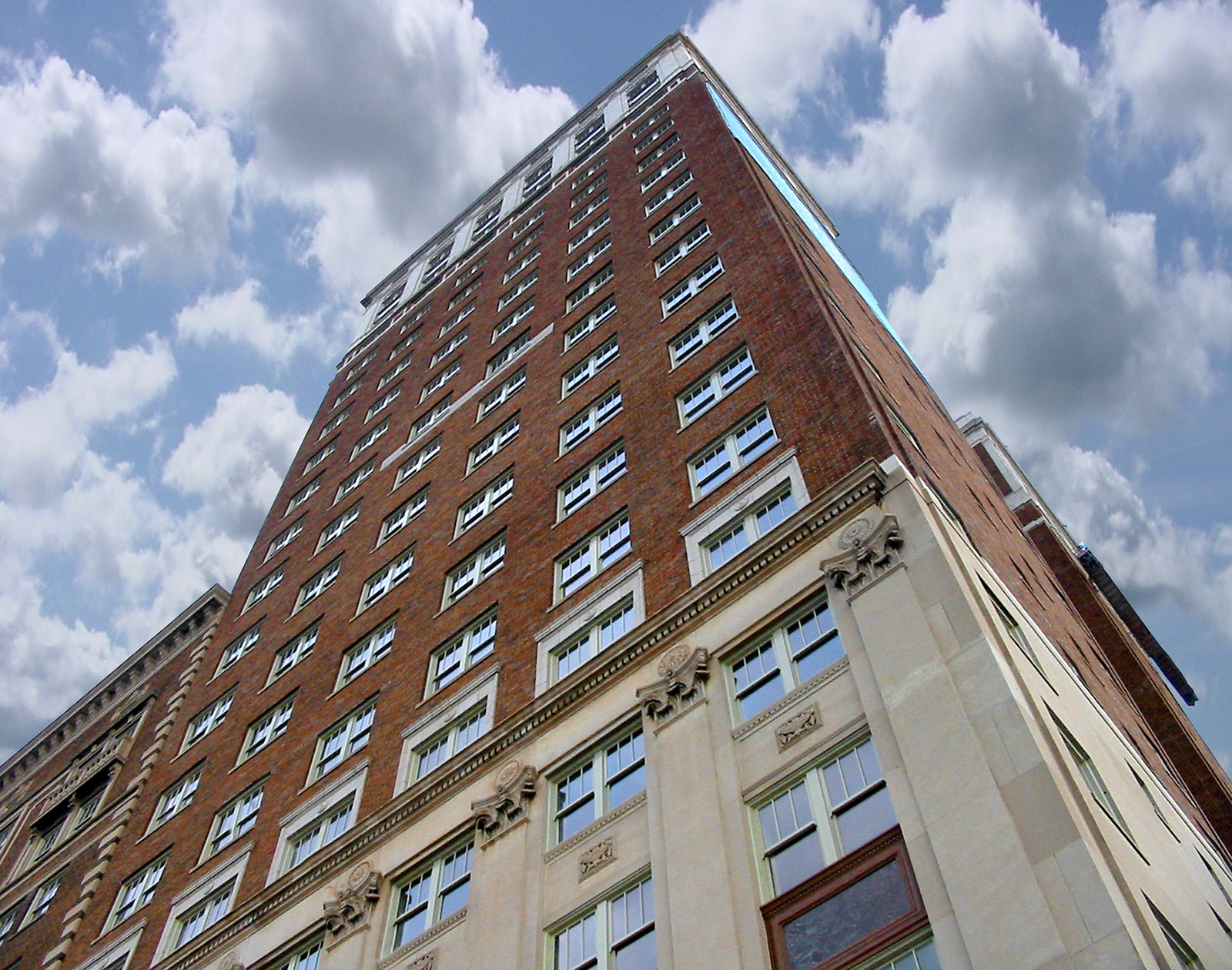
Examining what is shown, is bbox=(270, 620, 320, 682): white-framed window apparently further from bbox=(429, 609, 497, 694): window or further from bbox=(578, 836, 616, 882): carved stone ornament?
bbox=(578, 836, 616, 882): carved stone ornament

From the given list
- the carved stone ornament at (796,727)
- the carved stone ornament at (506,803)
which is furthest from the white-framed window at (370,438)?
the carved stone ornament at (796,727)

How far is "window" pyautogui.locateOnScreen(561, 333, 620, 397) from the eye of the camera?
132 ft

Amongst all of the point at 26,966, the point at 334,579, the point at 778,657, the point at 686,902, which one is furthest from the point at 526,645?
the point at 26,966

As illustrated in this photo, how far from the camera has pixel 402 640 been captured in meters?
35.8

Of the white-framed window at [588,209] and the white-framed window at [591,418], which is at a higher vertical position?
the white-framed window at [588,209]

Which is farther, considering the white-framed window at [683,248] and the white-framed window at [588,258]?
the white-framed window at [588,258]

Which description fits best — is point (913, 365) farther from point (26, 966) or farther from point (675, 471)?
point (26, 966)

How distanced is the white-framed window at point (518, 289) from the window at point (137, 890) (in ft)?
92.3

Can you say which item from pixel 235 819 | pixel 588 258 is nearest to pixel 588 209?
pixel 588 258

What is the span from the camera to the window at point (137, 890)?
35750mm

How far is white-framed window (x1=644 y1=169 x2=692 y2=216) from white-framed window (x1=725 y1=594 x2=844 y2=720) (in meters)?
29.2

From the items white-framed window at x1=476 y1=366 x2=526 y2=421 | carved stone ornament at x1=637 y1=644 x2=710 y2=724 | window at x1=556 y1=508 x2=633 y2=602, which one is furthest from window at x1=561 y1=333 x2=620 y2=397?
carved stone ornament at x1=637 y1=644 x2=710 y2=724

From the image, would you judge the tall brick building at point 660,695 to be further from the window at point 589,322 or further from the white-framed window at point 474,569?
the window at point 589,322

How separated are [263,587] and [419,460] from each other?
9.14 metres
